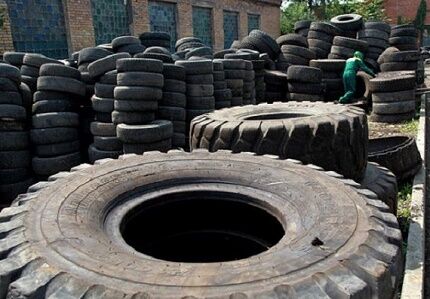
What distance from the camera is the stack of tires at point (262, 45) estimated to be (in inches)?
415

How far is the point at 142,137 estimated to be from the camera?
502cm

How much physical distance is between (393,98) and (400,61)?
286cm

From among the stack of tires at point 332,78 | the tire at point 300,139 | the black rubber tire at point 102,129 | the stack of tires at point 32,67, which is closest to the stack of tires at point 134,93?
the black rubber tire at point 102,129

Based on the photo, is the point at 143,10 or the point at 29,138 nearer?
the point at 29,138

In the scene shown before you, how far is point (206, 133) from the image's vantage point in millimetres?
3322

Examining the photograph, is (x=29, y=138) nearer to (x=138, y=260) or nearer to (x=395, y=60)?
(x=138, y=260)

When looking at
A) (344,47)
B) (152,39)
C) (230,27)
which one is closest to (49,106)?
(152,39)

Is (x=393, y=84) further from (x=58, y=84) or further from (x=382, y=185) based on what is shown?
(x=58, y=84)

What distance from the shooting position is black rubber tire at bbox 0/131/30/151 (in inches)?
205

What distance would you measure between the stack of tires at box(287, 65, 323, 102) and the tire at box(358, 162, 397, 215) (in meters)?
4.97

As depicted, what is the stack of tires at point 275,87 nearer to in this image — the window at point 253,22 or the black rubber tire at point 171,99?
the black rubber tire at point 171,99

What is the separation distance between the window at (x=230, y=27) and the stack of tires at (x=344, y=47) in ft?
37.6

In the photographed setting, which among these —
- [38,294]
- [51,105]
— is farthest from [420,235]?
[51,105]

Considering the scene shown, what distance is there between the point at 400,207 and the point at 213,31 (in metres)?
17.8
